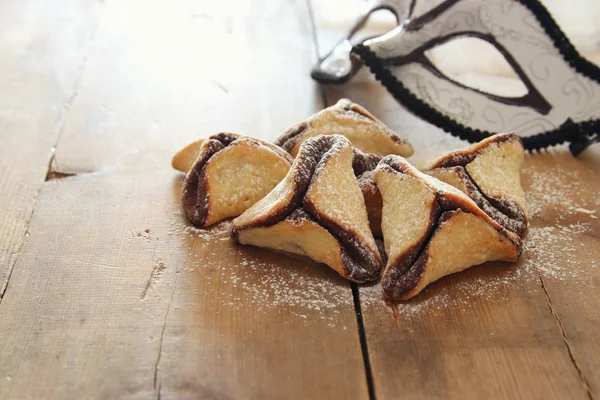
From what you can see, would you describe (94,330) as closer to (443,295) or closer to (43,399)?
(43,399)

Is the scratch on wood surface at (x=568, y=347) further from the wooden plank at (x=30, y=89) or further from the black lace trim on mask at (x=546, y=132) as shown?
the wooden plank at (x=30, y=89)

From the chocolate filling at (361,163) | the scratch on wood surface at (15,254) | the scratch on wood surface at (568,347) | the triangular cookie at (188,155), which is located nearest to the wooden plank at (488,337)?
the scratch on wood surface at (568,347)

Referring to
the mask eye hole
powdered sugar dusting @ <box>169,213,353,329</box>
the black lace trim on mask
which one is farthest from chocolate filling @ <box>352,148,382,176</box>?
the mask eye hole

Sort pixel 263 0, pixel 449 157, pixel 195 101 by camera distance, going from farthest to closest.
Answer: pixel 263 0 < pixel 195 101 < pixel 449 157

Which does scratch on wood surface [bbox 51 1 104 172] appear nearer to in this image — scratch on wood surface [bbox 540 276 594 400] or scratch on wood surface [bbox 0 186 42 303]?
scratch on wood surface [bbox 0 186 42 303]

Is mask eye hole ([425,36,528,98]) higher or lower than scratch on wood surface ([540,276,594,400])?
lower

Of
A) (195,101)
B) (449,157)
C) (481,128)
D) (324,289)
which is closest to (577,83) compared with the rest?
(481,128)

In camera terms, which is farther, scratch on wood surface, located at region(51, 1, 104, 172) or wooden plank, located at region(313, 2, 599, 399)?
scratch on wood surface, located at region(51, 1, 104, 172)
